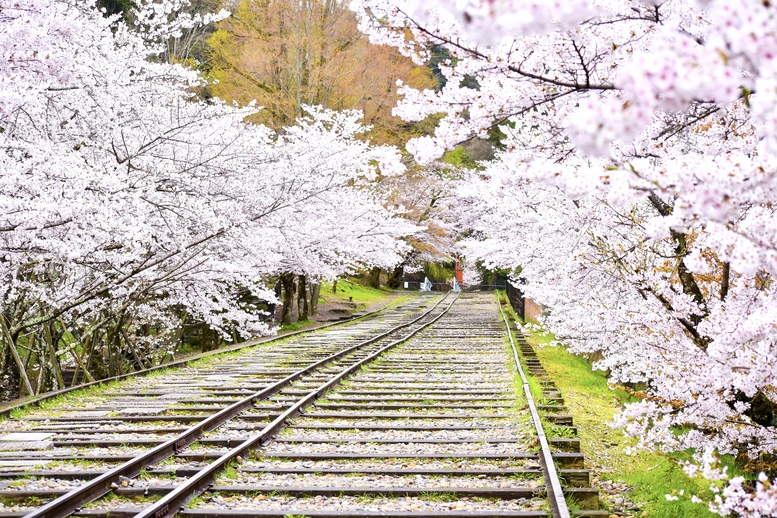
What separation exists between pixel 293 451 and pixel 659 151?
485cm

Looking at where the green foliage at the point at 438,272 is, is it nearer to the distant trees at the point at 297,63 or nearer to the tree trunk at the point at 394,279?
the tree trunk at the point at 394,279

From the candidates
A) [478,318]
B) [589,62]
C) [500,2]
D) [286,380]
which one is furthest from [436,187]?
[500,2]

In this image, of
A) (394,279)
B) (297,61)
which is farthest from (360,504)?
(394,279)

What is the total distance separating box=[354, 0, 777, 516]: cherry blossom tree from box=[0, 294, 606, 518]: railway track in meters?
1.53

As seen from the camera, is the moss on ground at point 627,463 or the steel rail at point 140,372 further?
the steel rail at point 140,372

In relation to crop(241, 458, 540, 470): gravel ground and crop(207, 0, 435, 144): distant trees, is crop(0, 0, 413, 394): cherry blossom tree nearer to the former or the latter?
crop(241, 458, 540, 470): gravel ground

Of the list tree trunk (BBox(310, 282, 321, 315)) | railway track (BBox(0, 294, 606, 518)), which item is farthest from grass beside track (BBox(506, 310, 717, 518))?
tree trunk (BBox(310, 282, 321, 315))

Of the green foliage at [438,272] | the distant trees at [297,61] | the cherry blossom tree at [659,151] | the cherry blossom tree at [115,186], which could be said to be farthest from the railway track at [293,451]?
the green foliage at [438,272]

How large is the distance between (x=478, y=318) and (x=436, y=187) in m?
13.5

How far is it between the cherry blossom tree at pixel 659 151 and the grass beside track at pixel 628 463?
72 cm

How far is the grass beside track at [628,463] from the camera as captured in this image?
23.1ft

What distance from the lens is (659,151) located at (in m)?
6.12

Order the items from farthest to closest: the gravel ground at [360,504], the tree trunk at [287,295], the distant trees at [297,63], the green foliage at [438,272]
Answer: the green foliage at [438,272] → the distant trees at [297,63] → the tree trunk at [287,295] → the gravel ground at [360,504]

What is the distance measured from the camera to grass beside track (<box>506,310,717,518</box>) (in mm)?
7055
